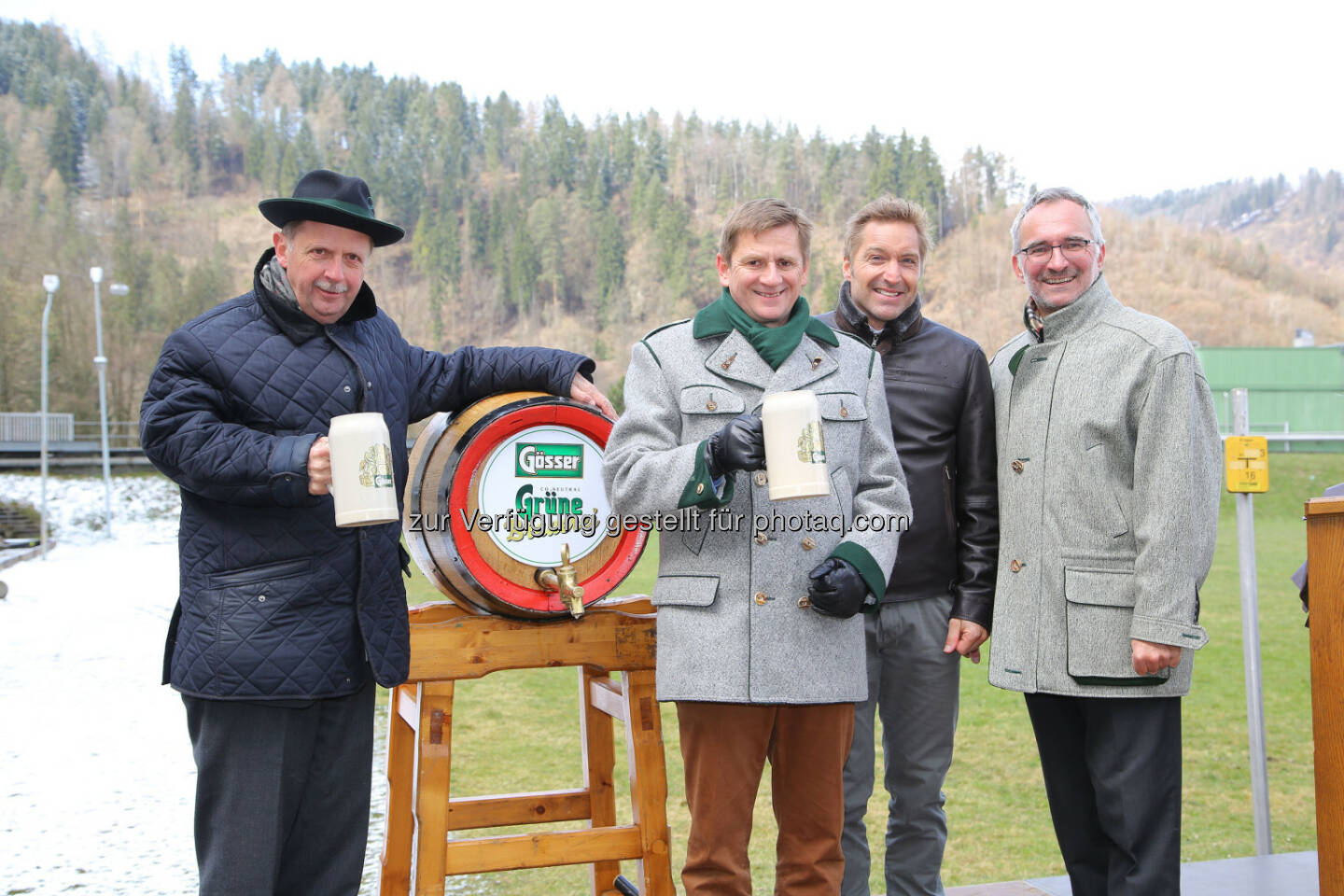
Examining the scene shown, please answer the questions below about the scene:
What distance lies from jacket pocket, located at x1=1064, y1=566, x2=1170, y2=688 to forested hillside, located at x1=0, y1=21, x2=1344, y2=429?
75499 mm

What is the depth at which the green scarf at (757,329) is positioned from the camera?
269 centimetres

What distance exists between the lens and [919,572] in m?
3.16

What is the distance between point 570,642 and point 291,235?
4.20ft

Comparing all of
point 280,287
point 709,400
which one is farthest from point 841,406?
point 280,287

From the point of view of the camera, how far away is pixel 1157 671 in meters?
2.66

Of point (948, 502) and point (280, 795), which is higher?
point (948, 502)

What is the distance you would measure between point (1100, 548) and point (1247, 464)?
2.29 m

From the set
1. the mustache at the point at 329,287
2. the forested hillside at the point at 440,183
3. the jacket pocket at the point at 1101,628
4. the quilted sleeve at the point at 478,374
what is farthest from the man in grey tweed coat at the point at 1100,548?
the forested hillside at the point at 440,183

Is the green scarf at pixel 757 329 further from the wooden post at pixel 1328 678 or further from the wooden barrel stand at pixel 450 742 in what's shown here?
the wooden post at pixel 1328 678

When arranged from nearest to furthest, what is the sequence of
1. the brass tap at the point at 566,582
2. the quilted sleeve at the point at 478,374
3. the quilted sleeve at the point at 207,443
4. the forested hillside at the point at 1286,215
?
the quilted sleeve at the point at 207,443 < the brass tap at the point at 566,582 < the quilted sleeve at the point at 478,374 < the forested hillside at the point at 1286,215

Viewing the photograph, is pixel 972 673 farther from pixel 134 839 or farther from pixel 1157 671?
pixel 1157 671

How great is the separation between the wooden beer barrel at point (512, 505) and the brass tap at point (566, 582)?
2cm

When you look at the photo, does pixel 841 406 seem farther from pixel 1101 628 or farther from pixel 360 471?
pixel 360 471

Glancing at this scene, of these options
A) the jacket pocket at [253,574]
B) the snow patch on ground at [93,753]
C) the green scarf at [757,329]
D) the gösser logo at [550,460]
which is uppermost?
the green scarf at [757,329]
